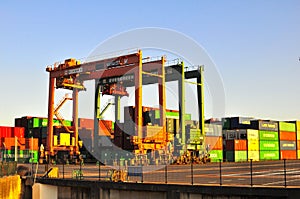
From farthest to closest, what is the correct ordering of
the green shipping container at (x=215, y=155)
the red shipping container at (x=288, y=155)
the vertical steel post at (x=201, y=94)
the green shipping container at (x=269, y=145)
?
the red shipping container at (x=288, y=155), the green shipping container at (x=269, y=145), the green shipping container at (x=215, y=155), the vertical steel post at (x=201, y=94)

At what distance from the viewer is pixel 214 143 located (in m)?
76.7

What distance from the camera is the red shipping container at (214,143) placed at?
75.1 meters

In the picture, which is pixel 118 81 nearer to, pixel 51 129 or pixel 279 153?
pixel 51 129

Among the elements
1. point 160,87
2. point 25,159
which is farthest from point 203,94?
point 25,159

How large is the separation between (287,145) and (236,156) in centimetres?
2308

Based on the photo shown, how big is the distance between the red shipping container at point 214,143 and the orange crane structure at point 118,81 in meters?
8.93

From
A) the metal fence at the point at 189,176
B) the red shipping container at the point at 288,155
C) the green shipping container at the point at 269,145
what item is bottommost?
the red shipping container at the point at 288,155

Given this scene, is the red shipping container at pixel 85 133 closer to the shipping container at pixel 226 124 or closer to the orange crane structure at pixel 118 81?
the orange crane structure at pixel 118 81

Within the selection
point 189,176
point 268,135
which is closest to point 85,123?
point 268,135

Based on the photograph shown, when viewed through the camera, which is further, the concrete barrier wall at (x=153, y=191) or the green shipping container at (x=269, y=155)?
the green shipping container at (x=269, y=155)

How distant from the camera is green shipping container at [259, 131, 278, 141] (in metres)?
87.5

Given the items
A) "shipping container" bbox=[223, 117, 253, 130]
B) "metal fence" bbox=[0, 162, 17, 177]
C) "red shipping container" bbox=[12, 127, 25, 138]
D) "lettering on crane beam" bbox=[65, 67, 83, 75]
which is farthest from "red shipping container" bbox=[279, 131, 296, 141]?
"metal fence" bbox=[0, 162, 17, 177]

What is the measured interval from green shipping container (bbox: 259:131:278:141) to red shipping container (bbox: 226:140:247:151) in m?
7.28

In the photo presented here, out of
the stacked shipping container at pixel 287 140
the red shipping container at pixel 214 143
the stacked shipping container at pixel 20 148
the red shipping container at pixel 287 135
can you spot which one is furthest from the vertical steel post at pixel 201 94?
the red shipping container at pixel 287 135
